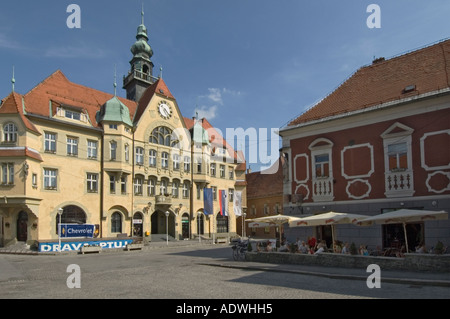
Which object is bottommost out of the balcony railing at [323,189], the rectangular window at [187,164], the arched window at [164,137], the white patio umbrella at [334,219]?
the white patio umbrella at [334,219]

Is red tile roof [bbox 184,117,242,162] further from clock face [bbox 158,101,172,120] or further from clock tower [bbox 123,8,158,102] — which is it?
clock tower [bbox 123,8,158,102]

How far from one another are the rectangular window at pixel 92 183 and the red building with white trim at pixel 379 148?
2153cm

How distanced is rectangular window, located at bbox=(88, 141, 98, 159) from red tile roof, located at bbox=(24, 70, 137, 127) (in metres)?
1.83

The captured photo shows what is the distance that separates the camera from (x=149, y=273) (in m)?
15.7

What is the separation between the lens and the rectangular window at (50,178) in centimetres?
3366

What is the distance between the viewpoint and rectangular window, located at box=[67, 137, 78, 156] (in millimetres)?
35656

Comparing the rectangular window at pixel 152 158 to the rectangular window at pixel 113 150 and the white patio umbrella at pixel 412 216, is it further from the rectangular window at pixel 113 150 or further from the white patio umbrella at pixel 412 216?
the white patio umbrella at pixel 412 216

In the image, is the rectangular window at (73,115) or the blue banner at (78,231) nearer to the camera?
the blue banner at (78,231)

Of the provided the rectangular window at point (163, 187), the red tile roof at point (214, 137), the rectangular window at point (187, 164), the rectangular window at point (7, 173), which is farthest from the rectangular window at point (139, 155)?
the rectangular window at point (7, 173)

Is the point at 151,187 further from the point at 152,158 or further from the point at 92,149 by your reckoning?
the point at 92,149

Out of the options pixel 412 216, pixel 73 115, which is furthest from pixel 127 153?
pixel 412 216

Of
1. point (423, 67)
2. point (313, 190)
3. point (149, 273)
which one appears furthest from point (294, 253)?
point (423, 67)

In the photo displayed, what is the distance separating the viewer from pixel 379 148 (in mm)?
19266
